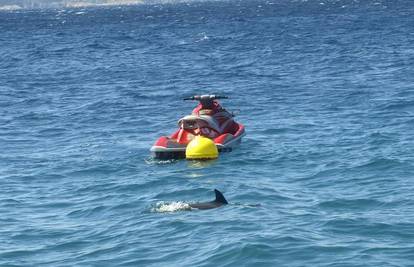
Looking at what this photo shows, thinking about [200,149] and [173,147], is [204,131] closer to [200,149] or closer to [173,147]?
[173,147]

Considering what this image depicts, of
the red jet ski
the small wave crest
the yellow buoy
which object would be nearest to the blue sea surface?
the small wave crest

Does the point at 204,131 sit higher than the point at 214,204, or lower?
lower

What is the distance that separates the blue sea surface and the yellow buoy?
28cm

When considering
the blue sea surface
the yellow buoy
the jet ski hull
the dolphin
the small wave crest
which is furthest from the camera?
the jet ski hull

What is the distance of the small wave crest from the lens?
64.2 ft

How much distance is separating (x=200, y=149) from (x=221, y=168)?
39.0 inches

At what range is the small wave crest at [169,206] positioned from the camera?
19.6 meters

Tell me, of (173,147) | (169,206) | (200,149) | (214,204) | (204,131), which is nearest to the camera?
(214,204)

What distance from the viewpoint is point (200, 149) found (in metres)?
24.8

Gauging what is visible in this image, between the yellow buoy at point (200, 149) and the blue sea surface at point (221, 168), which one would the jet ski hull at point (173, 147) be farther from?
the yellow buoy at point (200, 149)

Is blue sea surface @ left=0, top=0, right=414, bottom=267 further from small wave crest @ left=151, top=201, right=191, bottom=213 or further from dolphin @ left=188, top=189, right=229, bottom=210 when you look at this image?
dolphin @ left=188, top=189, right=229, bottom=210

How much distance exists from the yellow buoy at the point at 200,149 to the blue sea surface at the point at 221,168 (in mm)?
282

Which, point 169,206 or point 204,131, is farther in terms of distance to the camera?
point 204,131

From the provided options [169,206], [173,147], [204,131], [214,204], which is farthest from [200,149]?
[214,204]
